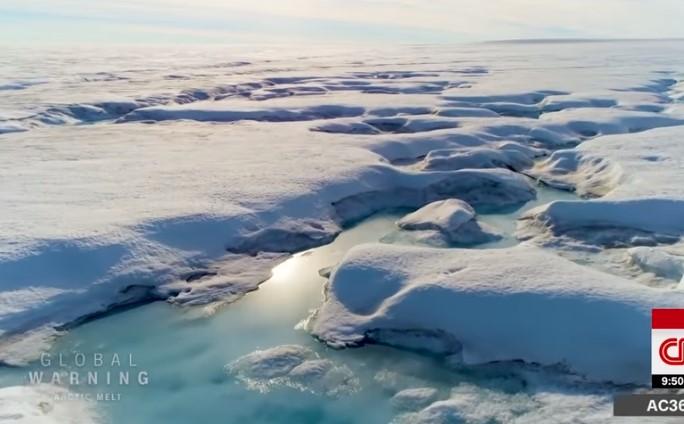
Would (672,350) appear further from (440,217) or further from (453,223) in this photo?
(440,217)

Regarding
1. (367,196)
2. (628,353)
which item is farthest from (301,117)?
(628,353)

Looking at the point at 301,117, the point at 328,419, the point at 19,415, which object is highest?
the point at 301,117

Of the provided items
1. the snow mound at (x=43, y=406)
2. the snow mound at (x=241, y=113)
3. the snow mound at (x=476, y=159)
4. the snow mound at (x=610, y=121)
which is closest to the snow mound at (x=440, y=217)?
the snow mound at (x=476, y=159)

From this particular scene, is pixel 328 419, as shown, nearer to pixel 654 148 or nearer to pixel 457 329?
pixel 457 329

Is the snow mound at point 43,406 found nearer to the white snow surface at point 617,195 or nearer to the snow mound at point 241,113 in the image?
the white snow surface at point 617,195

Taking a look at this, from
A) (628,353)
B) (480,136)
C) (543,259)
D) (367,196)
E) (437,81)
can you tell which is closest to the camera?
(628,353)

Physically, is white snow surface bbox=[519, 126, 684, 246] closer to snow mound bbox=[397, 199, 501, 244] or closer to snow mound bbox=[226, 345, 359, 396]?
snow mound bbox=[397, 199, 501, 244]

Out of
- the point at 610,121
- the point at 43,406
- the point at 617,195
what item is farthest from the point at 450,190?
the point at 610,121
